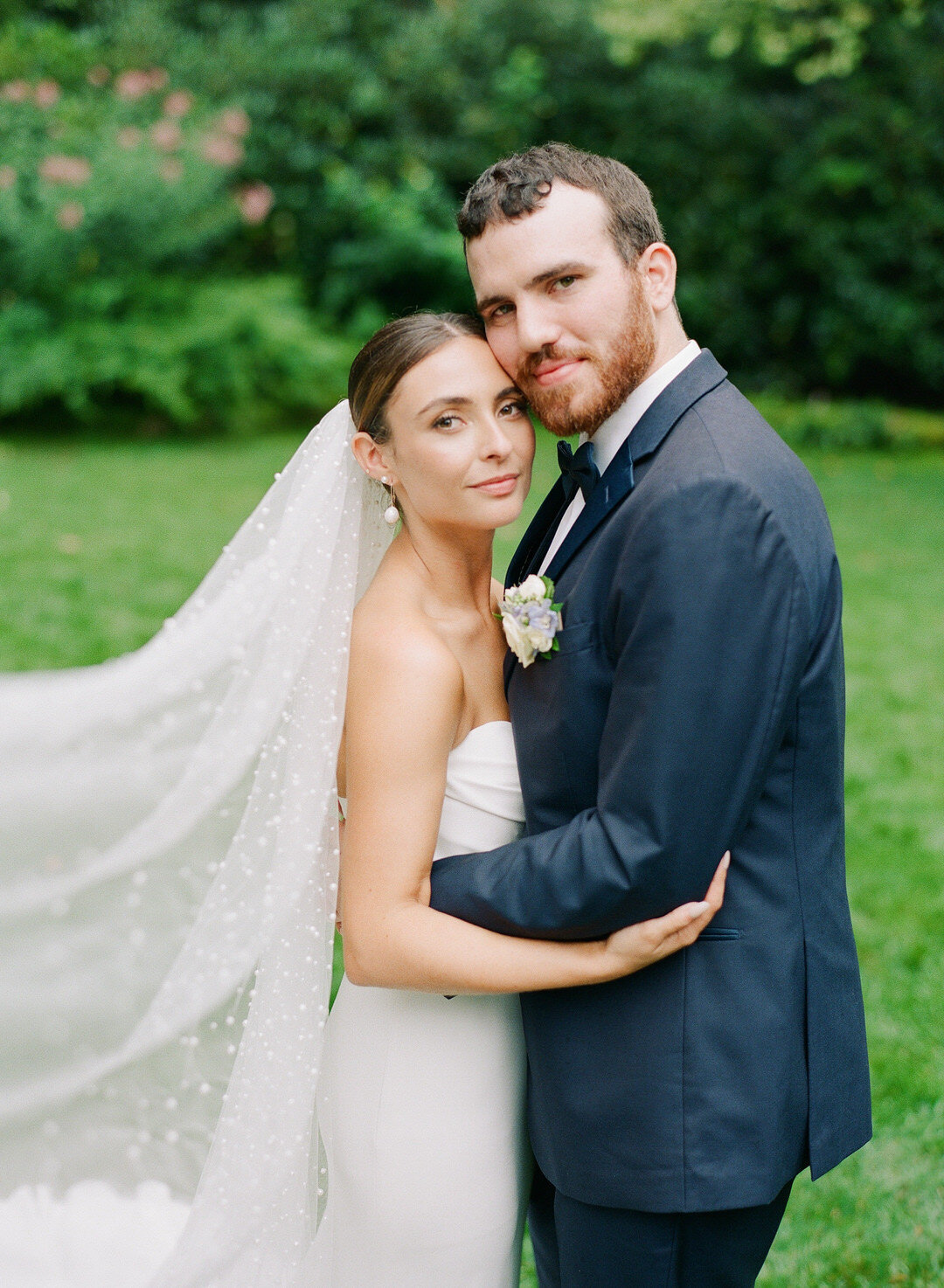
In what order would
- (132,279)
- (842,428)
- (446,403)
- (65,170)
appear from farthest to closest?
(842,428) < (132,279) < (65,170) < (446,403)

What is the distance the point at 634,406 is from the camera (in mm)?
2146

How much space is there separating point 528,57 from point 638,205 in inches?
596

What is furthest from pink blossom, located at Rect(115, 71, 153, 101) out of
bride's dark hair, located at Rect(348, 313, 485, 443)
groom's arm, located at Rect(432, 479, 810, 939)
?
groom's arm, located at Rect(432, 479, 810, 939)

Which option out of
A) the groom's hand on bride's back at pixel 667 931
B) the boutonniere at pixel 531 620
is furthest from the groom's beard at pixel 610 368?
the groom's hand on bride's back at pixel 667 931

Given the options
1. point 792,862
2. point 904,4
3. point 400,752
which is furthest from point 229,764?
point 904,4

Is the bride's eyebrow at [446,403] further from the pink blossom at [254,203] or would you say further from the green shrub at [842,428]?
the green shrub at [842,428]

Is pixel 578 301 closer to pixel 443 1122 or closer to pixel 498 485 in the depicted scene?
pixel 498 485

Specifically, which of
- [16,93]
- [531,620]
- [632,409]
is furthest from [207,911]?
[16,93]

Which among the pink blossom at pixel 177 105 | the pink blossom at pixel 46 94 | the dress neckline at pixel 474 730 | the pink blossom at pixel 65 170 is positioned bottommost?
the dress neckline at pixel 474 730

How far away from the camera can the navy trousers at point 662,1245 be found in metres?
2.02

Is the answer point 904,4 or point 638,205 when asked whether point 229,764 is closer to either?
point 638,205

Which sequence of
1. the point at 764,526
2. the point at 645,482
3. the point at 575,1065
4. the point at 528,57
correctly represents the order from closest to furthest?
the point at 764,526, the point at 645,482, the point at 575,1065, the point at 528,57

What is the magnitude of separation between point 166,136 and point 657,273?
11.7 m

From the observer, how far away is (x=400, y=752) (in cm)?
215
